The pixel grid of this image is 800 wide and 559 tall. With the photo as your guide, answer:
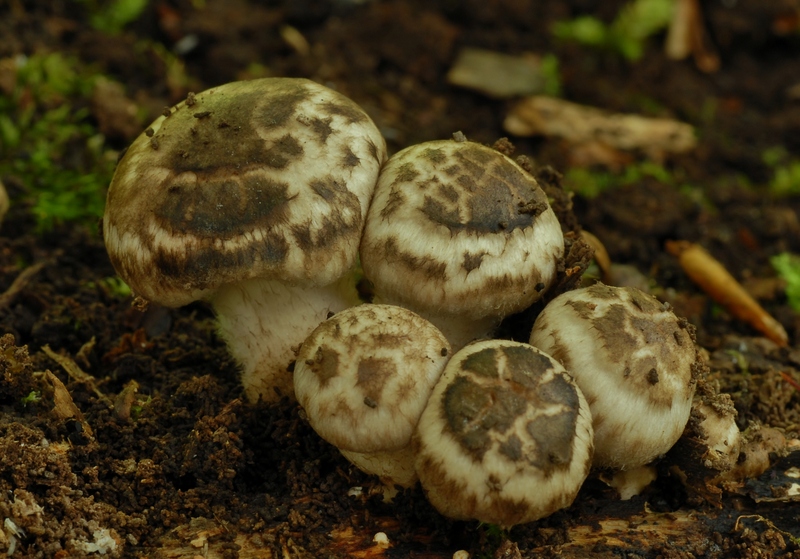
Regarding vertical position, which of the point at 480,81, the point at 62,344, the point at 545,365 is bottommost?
the point at 62,344

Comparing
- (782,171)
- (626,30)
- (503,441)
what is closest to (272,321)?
(503,441)

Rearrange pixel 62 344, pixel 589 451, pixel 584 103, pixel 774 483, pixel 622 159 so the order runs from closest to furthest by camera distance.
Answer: pixel 589 451 → pixel 774 483 → pixel 62 344 → pixel 622 159 → pixel 584 103

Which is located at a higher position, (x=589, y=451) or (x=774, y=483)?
(x=589, y=451)

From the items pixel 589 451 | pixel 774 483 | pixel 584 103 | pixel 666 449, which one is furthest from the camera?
pixel 584 103

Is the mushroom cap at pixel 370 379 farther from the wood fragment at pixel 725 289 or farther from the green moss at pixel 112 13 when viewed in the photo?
the green moss at pixel 112 13

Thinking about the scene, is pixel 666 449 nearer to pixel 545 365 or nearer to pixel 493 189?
pixel 545 365

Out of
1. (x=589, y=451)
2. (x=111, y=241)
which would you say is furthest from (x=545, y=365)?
(x=111, y=241)
